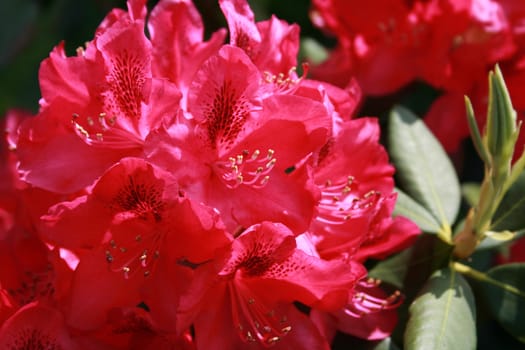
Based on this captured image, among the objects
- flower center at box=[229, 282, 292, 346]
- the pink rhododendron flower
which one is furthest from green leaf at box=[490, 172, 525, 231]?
flower center at box=[229, 282, 292, 346]

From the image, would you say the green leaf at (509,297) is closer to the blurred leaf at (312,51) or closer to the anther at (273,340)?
the anther at (273,340)

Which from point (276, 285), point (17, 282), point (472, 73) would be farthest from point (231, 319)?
point (472, 73)

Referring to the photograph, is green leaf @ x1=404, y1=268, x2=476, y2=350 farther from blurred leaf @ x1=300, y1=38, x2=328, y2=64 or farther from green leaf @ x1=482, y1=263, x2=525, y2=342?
blurred leaf @ x1=300, y1=38, x2=328, y2=64

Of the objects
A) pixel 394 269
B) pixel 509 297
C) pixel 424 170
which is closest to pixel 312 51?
pixel 424 170

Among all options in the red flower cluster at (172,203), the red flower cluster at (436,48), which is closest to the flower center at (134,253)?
the red flower cluster at (172,203)

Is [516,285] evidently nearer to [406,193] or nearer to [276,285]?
[406,193]
